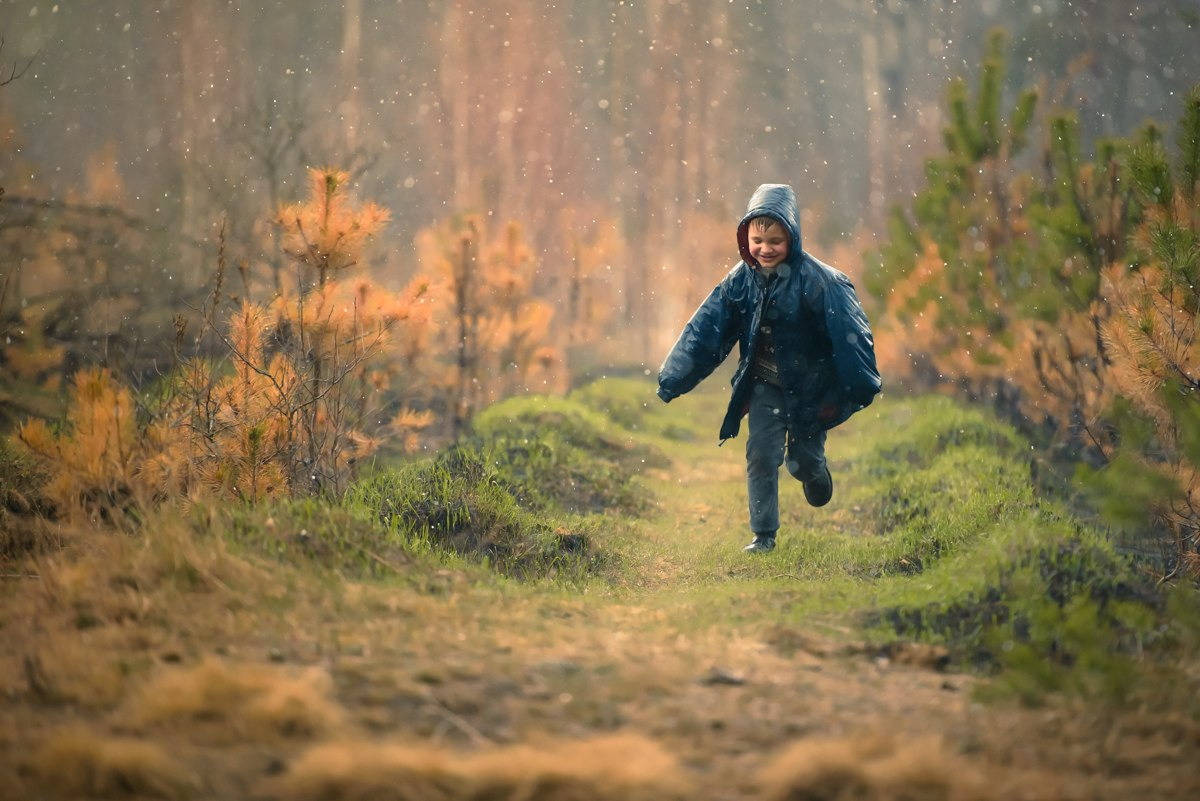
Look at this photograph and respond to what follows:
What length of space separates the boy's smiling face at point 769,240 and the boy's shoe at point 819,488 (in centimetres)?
128

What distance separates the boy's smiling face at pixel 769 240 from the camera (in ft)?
20.0

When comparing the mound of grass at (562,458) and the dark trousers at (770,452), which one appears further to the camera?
the mound of grass at (562,458)

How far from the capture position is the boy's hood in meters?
6.00

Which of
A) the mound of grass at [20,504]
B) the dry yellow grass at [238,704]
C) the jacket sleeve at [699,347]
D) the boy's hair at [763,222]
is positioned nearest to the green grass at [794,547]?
the jacket sleeve at [699,347]

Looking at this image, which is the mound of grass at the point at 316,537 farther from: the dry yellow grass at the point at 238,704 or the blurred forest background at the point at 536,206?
the dry yellow grass at the point at 238,704

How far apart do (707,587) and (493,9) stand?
1239 inches

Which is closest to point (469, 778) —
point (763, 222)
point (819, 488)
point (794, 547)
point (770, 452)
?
point (794, 547)

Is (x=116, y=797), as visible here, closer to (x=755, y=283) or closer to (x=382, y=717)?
(x=382, y=717)

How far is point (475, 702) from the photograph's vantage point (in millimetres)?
3092

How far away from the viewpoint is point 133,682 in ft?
10.3

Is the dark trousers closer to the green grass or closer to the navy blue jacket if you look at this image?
the navy blue jacket

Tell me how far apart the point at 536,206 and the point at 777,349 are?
83.2 ft

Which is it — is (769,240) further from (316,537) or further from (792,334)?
(316,537)

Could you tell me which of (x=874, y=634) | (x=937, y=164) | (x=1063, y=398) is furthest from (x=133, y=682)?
(x=937, y=164)
